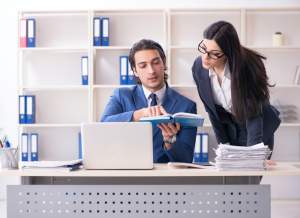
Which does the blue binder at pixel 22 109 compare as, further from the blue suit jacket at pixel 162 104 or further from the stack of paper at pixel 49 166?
the stack of paper at pixel 49 166

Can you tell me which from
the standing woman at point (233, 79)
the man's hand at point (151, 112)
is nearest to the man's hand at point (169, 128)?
the man's hand at point (151, 112)

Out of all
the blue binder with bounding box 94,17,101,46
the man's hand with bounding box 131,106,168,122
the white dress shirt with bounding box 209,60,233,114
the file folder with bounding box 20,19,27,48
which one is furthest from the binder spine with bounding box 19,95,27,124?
the white dress shirt with bounding box 209,60,233,114

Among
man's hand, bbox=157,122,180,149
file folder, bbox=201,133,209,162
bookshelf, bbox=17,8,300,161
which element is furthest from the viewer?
bookshelf, bbox=17,8,300,161

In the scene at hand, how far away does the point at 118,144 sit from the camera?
117 centimetres

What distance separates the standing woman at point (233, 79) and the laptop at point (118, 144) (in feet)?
1.80

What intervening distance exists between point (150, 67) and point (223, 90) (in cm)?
44

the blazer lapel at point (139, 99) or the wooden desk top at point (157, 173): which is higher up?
the blazer lapel at point (139, 99)

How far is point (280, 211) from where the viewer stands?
2.94 meters

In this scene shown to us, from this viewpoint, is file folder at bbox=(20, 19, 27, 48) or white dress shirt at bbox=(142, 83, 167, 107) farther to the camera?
file folder at bbox=(20, 19, 27, 48)

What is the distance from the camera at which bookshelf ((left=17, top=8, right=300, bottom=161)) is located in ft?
10.7

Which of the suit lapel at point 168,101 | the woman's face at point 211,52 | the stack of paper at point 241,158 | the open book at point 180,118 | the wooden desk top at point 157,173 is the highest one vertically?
the woman's face at point 211,52

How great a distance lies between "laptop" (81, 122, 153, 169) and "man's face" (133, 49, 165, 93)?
0.60 metres

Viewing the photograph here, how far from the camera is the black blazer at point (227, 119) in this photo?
1516 mm

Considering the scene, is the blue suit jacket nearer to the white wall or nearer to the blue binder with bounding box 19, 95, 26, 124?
the blue binder with bounding box 19, 95, 26, 124
